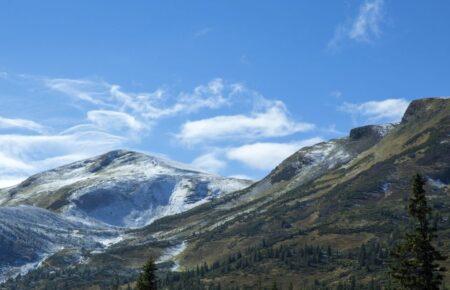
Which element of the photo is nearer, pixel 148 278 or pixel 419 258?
pixel 419 258

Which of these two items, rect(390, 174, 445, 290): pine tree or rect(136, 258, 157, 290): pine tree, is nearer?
rect(390, 174, 445, 290): pine tree

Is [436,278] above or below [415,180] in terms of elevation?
below

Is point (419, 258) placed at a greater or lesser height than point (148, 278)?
lesser

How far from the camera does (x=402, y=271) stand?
176 feet

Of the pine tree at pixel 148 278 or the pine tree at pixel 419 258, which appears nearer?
the pine tree at pixel 419 258

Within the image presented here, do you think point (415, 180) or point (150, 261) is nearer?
point (415, 180)

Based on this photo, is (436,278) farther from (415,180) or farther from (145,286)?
(145,286)

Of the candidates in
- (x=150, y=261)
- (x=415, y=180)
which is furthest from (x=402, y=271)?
(x=150, y=261)

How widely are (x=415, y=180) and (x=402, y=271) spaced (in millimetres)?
7301

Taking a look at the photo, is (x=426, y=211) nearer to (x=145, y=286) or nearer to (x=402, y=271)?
(x=402, y=271)

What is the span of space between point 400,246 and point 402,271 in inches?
75.8

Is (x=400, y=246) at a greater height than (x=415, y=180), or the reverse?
(x=415, y=180)

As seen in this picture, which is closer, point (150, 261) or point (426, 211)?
point (426, 211)

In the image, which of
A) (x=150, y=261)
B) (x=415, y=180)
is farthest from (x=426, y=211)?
(x=150, y=261)
